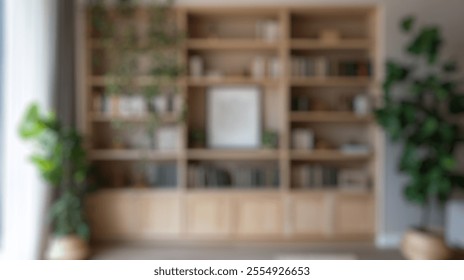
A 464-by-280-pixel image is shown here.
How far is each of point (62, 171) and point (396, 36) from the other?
3.65 meters

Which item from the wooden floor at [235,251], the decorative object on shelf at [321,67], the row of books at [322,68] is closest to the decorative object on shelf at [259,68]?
the row of books at [322,68]

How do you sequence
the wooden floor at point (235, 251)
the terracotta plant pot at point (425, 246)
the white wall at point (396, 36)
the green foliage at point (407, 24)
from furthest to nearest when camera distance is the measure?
the white wall at point (396, 36), the wooden floor at point (235, 251), the green foliage at point (407, 24), the terracotta plant pot at point (425, 246)

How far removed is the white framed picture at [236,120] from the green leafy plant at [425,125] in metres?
1.36

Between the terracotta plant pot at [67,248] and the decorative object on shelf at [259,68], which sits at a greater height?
the decorative object on shelf at [259,68]

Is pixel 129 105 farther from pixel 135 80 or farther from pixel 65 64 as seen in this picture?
pixel 65 64

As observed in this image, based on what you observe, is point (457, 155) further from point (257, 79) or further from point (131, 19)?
point (131, 19)

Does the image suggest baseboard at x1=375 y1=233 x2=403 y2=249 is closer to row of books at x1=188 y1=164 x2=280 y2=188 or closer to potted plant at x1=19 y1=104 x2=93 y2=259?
row of books at x1=188 y1=164 x2=280 y2=188

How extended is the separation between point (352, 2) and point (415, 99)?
123 cm

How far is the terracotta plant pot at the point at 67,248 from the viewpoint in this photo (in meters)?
3.75

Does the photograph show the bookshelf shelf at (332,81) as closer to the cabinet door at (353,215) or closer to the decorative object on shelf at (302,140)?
the decorative object on shelf at (302,140)

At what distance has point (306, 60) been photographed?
178 inches

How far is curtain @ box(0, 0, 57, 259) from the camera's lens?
11.1 feet

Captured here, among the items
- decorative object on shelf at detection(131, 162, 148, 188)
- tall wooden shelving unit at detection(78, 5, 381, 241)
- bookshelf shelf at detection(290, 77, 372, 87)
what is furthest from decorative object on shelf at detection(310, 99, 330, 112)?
decorative object on shelf at detection(131, 162, 148, 188)
